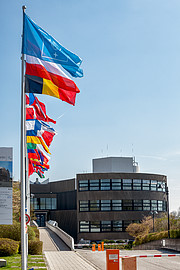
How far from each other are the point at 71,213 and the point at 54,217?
10062 mm

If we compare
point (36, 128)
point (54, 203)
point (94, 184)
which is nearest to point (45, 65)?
point (36, 128)

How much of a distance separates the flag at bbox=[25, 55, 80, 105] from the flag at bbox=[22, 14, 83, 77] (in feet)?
0.70

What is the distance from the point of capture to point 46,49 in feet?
41.9

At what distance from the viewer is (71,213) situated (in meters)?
72.6

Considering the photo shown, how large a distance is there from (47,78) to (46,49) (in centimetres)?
89

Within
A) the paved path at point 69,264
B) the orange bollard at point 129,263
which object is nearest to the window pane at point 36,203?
the paved path at point 69,264

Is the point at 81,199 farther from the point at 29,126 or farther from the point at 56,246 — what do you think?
the point at 29,126

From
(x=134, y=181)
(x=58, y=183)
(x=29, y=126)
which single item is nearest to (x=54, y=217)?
(x=58, y=183)

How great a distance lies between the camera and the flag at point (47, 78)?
42.0ft

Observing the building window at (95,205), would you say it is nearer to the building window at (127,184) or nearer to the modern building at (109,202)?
the modern building at (109,202)

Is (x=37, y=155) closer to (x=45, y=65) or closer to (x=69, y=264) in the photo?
(x=69, y=264)

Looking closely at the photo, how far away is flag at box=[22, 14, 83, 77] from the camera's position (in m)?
12.7

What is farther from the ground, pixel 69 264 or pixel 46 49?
pixel 46 49

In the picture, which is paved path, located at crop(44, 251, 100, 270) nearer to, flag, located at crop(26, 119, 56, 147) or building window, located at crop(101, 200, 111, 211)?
flag, located at crop(26, 119, 56, 147)
